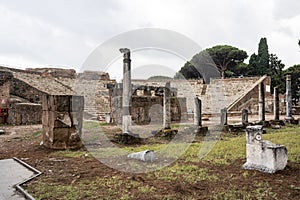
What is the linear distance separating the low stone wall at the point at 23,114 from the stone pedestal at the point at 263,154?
569 inches

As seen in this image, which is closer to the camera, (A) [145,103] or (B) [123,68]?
(B) [123,68]

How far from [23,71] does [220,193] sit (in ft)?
89.3

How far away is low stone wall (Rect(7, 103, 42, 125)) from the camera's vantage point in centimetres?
1578

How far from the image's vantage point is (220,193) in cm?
379

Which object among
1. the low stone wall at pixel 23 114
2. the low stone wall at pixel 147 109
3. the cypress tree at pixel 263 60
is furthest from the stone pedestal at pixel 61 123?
the cypress tree at pixel 263 60

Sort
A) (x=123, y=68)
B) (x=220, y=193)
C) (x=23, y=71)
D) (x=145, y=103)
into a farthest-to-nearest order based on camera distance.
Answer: (x=23, y=71)
(x=145, y=103)
(x=123, y=68)
(x=220, y=193)

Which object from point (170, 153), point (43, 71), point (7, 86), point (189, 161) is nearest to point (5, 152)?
point (170, 153)

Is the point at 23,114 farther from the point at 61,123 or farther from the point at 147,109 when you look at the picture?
the point at 61,123

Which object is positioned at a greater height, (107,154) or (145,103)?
(145,103)

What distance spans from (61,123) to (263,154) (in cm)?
556

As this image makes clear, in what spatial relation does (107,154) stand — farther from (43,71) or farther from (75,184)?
(43,71)

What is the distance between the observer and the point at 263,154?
5102 mm

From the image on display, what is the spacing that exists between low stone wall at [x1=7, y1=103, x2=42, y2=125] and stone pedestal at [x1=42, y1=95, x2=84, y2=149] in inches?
354

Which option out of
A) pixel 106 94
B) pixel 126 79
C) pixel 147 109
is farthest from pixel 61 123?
pixel 106 94
